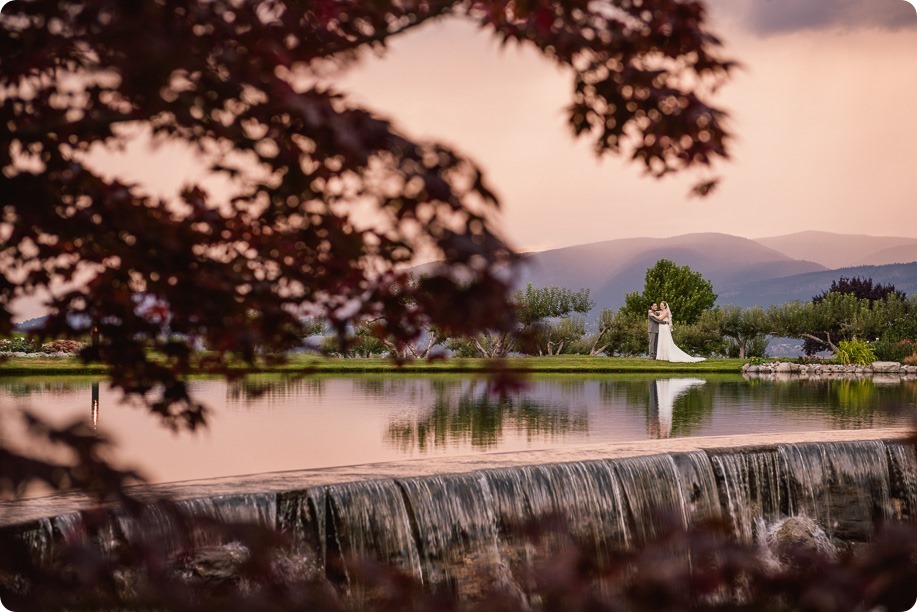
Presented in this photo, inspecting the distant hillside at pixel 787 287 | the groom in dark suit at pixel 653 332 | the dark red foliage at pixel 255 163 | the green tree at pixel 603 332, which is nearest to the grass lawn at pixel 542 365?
the groom in dark suit at pixel 653 332

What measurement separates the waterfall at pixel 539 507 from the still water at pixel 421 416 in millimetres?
1159

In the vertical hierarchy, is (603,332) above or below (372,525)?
above

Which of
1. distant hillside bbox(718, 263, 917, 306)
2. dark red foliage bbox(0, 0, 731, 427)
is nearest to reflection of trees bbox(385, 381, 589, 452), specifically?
dark red foliage bbox(0, 0, 731, 427)

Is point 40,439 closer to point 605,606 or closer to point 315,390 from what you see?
point 605,606

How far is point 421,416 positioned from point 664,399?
5.54 meters

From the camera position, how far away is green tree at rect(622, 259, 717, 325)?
48.0 m

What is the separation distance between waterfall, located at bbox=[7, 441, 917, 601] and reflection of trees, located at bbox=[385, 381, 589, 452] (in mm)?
3266

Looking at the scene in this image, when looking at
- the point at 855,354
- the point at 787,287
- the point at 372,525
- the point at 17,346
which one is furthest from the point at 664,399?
the point at 787,287

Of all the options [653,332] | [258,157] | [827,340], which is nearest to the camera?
[258,157]

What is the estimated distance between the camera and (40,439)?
154cm

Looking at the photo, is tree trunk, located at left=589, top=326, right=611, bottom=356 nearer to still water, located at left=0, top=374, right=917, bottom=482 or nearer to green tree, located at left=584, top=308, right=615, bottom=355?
green tree, located at left=584, top=308, right=615, bottom=355

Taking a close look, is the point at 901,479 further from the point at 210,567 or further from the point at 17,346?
the point at 17,346

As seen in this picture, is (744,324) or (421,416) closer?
(421,416)

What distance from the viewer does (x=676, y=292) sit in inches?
1906
